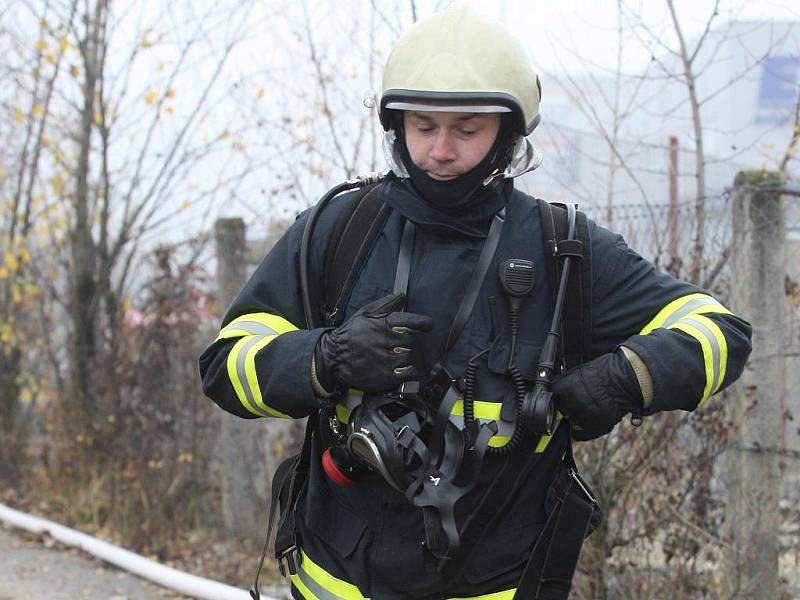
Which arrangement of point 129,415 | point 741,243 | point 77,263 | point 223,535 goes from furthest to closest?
1. point 77,263
2. point 129,415
3. point 223,535
4. point 741,243

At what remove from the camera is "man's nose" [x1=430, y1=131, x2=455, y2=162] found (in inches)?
90.7

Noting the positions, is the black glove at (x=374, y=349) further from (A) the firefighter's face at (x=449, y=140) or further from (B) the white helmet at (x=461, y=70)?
(B) the white helmet at (x=461, y=70)

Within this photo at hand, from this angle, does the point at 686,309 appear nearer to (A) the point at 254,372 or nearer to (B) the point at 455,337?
(B) the point at 455,337

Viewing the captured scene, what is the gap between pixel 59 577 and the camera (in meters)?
5.63

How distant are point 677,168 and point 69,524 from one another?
14.3 ft

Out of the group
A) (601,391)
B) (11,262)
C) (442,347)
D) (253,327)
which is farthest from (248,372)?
(11,262)

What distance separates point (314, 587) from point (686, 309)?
3.57 feet

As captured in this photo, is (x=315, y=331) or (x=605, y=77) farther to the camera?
(x=605, y=77)

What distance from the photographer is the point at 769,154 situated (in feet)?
14.9

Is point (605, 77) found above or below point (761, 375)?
above

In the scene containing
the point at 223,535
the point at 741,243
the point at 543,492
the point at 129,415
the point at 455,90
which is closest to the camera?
the point at 455,90

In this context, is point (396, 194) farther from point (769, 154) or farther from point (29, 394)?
point (29, 394)

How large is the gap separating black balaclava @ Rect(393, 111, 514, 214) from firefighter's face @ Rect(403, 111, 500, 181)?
0.01 m

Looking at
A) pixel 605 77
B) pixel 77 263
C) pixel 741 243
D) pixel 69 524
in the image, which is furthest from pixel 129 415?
pixel 741 243
